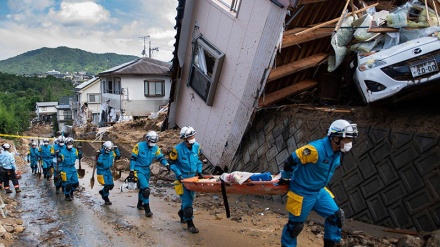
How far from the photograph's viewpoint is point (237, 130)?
953 centimetres

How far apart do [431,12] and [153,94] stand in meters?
26.2

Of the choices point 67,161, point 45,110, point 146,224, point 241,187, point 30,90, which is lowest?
point 45,110

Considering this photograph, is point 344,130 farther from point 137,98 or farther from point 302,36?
point 137,98

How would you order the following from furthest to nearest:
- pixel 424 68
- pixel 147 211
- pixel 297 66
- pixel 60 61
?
pixel 60 61
pixel 297 66
pixel 147 211
pixel 424 68

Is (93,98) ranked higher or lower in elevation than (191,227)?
lower

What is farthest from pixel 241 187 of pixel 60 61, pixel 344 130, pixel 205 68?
pixel 60 61

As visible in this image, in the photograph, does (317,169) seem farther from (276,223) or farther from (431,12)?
(431,12)

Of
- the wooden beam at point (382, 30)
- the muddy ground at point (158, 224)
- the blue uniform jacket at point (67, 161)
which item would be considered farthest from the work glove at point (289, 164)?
the blue uniform jacket at point (67, 161)

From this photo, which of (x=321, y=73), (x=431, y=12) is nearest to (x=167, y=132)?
(x=321, y=73)

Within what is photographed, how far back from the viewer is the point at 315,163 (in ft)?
14.6

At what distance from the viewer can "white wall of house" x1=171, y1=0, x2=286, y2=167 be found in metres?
8.16

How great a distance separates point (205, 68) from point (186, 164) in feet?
15.1

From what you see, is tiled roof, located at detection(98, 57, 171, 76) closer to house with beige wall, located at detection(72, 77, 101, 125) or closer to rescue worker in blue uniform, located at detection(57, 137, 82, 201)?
house with beige wall, located at detection(72, 77, 101, 125)

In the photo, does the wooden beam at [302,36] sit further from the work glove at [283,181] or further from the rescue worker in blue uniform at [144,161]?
the work glove at [283,181]
